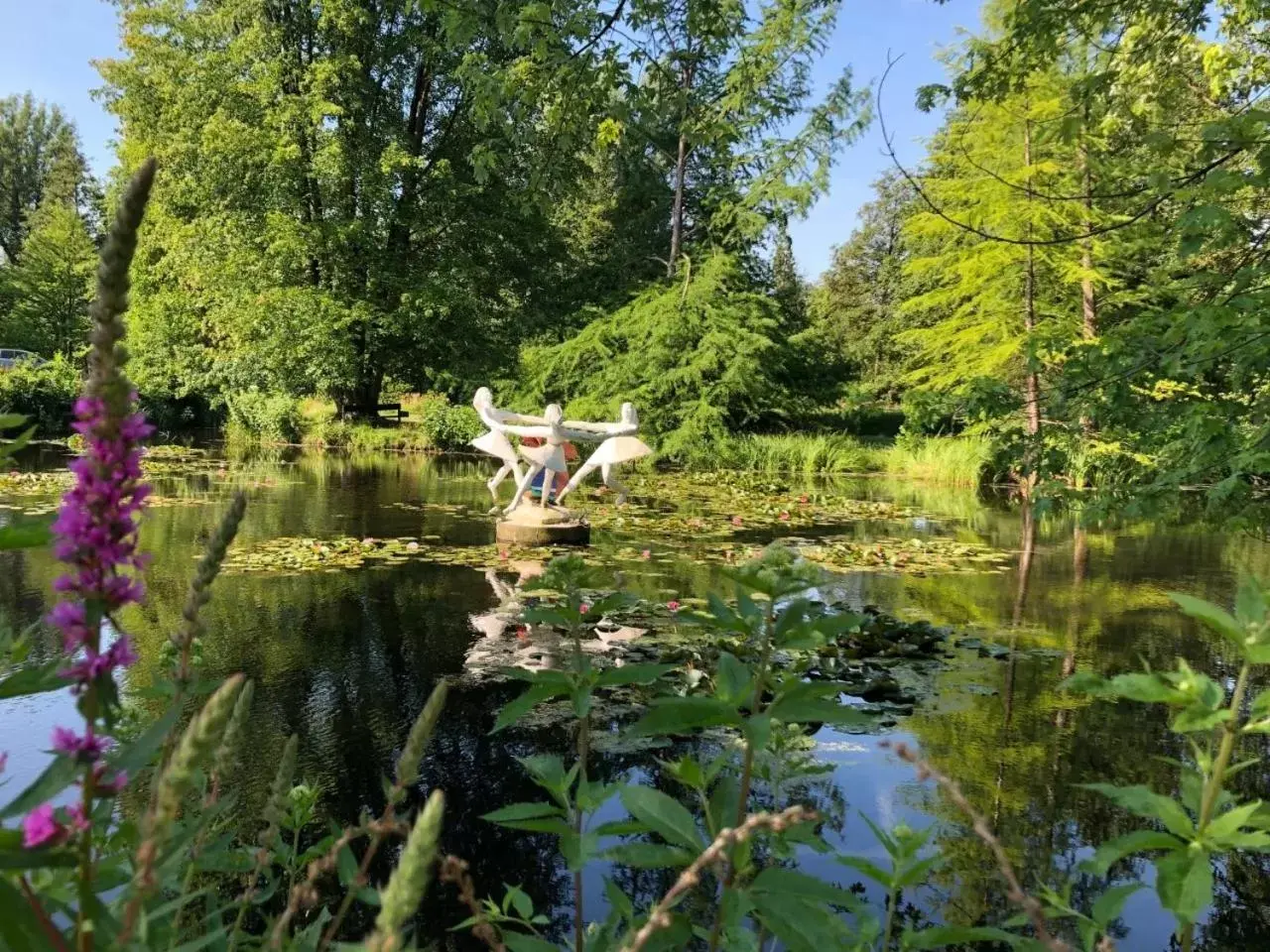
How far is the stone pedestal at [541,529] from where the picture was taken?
9492 mm

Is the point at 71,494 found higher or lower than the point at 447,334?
lower

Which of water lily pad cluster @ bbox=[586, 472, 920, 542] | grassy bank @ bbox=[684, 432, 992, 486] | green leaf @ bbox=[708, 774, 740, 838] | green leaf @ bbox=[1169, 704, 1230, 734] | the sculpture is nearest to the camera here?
green leaf @ bbox=[1169, 704, 1230, 734]

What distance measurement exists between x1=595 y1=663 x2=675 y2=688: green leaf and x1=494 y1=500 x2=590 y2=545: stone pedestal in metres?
8.02

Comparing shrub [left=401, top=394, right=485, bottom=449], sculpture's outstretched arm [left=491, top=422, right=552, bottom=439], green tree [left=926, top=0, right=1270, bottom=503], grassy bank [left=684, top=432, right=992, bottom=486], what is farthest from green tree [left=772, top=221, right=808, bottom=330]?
green tree [left=926, top=0, right=1270, bottom=503]

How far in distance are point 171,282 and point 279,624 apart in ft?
73.6

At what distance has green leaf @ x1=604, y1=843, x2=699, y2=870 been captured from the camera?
47.5 inches

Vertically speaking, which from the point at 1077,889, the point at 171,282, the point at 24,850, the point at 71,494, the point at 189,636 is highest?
the point at 171,282

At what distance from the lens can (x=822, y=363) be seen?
22.4 m

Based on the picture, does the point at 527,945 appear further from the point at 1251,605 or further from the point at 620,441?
the point at 620,441

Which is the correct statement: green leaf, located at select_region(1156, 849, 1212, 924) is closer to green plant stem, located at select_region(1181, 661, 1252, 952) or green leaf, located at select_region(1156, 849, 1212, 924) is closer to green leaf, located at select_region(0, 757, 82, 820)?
green plant stem, located at select_region(1181, 661, 1252, 952)

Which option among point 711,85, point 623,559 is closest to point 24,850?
point 623,559

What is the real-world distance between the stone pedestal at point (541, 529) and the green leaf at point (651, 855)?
829 cm

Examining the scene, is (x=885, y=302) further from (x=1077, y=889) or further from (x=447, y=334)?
(x=1077, y=889)

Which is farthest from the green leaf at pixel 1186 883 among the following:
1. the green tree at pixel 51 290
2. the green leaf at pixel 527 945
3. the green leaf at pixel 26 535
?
the green tree at pixel 51 290
